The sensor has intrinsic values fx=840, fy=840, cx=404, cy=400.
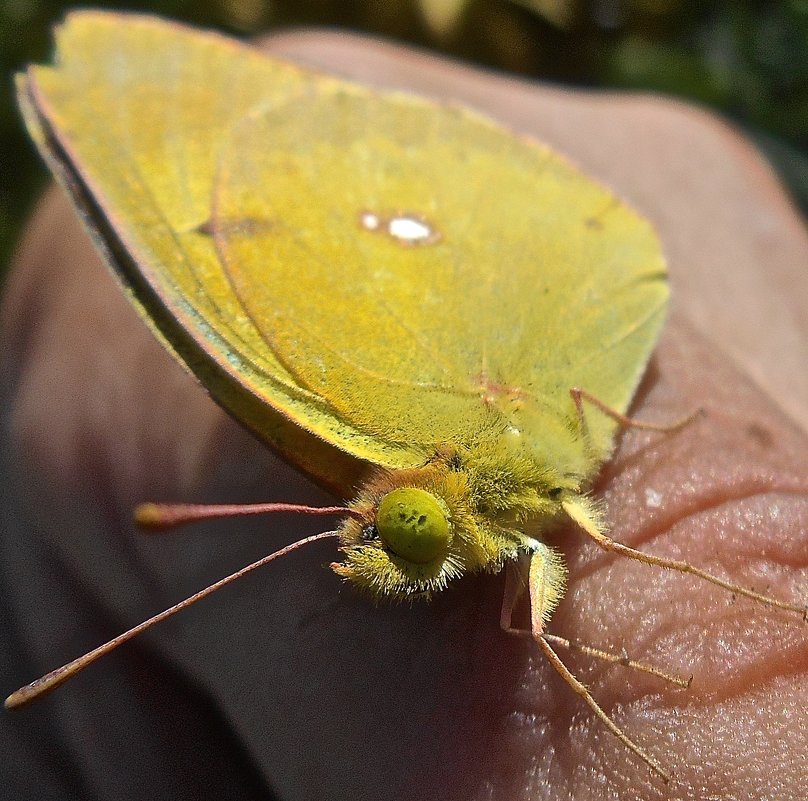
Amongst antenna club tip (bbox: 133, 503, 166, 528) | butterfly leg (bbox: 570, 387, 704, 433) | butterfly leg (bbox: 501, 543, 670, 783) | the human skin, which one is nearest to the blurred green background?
the human skin

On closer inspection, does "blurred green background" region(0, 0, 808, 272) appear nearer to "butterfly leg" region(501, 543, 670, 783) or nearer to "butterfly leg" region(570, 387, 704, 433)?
"butterfly leg" region(570, 387, 704, 433)

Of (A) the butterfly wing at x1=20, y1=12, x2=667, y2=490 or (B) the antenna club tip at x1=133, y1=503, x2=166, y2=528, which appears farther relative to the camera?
(A) the butterfly wing at x1=20, y1=12, x2=667, y2=490

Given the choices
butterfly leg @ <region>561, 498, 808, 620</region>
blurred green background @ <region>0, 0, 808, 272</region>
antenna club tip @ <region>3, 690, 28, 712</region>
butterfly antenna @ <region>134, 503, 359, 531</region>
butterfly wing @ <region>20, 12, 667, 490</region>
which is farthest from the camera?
blurred green background @ <region>0, 0, 808, 272</region>

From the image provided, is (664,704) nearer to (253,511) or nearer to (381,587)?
(381,587)

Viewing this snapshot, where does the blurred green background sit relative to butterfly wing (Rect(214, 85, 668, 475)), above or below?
below

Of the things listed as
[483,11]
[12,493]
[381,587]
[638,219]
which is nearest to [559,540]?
[381,587]

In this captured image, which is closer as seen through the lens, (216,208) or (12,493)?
(216,208)

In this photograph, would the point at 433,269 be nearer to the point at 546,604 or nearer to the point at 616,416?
the point at 616,416
